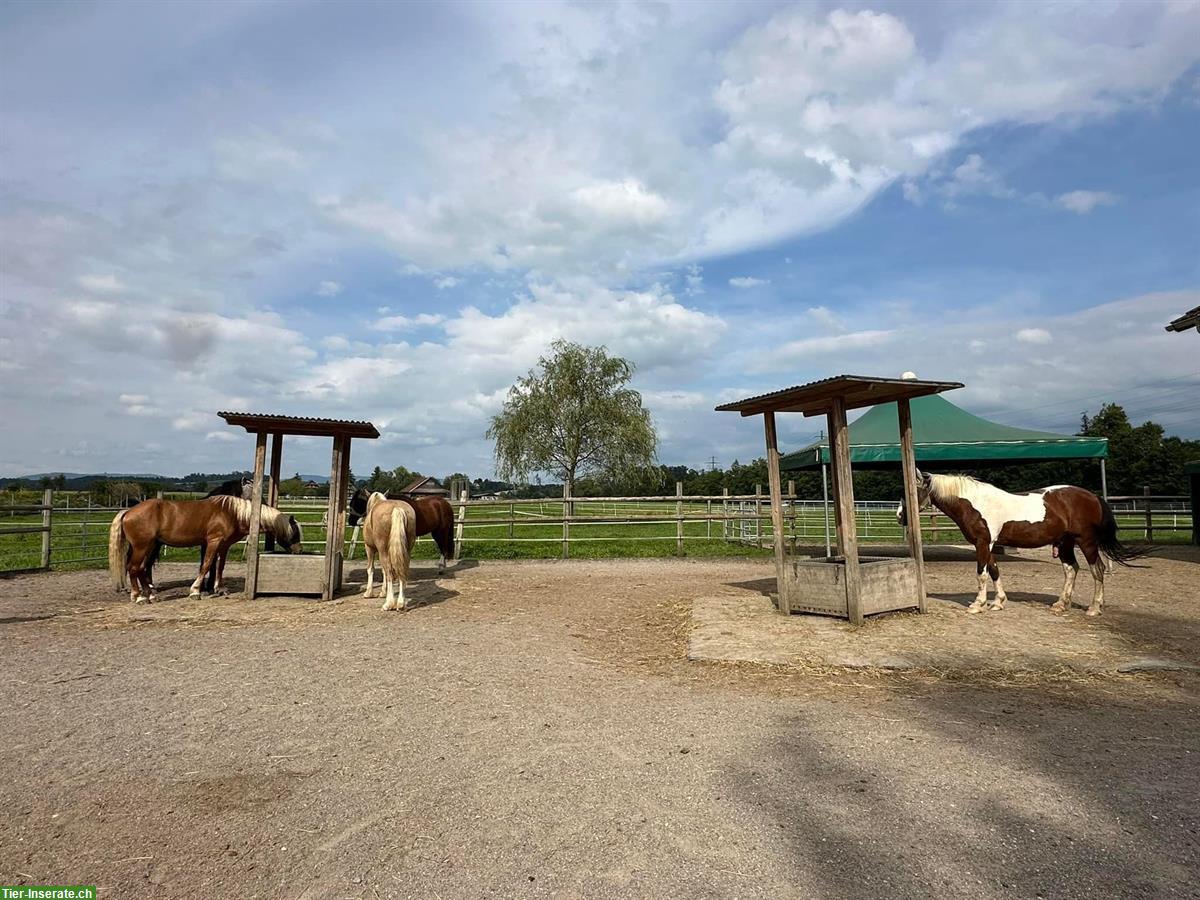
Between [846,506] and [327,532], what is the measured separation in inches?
247

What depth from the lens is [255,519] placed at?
8234 millimetres

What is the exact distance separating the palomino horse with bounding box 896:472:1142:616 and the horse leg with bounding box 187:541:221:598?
28.1 ft

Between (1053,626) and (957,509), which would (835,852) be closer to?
(1053,626)

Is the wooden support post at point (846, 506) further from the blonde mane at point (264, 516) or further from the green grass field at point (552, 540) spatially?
the blonde mane at point (264, 516)

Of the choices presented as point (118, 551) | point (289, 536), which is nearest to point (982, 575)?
point (289, 536)

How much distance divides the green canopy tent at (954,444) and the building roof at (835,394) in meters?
3.75

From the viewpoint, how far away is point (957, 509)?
7.22 metres

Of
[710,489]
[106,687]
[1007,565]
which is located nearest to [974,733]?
[106,687]

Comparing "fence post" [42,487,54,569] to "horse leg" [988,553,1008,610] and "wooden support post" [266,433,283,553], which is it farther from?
"horse leg" [988,553,1008,610]

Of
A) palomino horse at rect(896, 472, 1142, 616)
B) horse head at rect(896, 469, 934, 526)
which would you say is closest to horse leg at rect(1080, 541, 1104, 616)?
palomino horse at rect(896, 472, 1142, 616)

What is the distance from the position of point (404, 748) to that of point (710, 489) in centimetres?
5917

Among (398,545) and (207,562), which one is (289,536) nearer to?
(207,562)

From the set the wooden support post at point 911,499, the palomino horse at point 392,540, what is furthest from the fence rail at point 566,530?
the palomino horse at point 392,540

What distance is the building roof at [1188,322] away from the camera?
1049 centimetres
